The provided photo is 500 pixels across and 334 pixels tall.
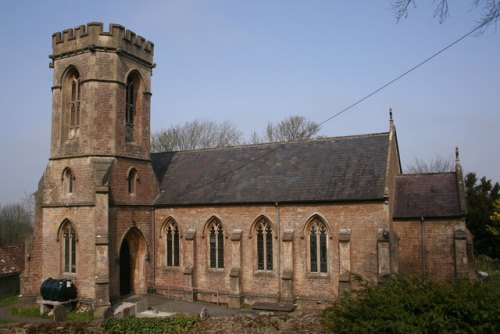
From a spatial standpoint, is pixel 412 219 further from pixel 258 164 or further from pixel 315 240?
pixel 258 164

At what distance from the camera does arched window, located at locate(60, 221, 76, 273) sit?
21.4 m

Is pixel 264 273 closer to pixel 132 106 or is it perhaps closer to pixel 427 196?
pixel 427 196

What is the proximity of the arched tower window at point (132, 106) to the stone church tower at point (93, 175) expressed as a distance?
6 centimetres

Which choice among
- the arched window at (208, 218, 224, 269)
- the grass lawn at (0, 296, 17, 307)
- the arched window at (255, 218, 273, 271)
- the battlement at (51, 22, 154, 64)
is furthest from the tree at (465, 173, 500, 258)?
the grass lawn at (0, 296, 17, 307)

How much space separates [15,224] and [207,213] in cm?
4821

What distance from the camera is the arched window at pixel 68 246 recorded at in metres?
21.4

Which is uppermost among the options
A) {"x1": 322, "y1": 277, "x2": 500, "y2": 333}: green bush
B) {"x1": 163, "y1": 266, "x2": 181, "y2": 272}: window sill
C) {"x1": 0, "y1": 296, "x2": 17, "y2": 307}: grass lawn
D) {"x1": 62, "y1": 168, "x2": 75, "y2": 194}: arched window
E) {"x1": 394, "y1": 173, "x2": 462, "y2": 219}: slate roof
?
{"x1": 62, "y1": 168, "x2": 75, "y2": 194}: arched window

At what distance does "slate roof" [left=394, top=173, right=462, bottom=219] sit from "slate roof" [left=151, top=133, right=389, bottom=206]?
2535 mm

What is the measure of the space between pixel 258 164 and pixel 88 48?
10.5m

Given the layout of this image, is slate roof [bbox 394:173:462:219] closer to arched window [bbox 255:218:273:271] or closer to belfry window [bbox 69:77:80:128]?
arched window [bbox 255:218:273:271]

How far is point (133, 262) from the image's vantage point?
23438mm

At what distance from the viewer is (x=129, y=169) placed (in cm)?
2261

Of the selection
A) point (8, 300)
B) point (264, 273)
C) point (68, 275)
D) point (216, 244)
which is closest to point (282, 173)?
point (216, 244)

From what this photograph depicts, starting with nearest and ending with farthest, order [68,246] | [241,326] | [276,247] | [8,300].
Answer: [241,326] < [68,246] < [276,247] < [8,300]
